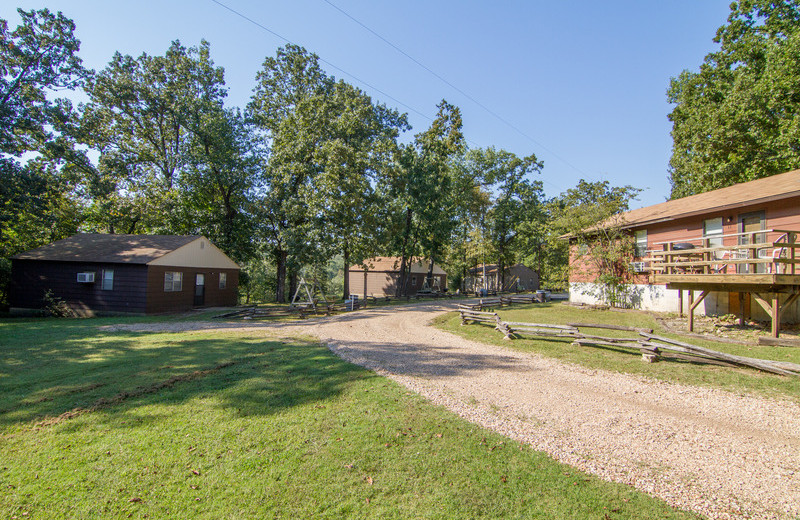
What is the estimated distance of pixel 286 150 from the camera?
27000 mm

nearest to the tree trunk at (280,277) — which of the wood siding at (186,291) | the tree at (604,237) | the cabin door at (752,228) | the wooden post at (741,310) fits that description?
the wood siding at (186,291)

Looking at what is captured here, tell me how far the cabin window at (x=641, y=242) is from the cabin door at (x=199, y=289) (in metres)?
26.2

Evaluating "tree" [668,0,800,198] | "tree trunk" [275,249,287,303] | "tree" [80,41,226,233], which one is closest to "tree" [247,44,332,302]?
"tree trunk" [275,249,287,303]

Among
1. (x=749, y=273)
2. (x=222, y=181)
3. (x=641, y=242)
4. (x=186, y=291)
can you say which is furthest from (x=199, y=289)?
(x=749, y=273)

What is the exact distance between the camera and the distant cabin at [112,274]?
19.3m

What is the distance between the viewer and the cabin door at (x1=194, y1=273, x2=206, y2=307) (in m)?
22.6

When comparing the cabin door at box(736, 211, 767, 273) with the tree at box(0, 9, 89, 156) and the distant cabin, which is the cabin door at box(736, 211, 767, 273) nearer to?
the distant cabin

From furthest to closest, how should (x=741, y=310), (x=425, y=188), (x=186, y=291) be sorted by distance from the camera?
(x=425, y=188)
(x=186, y=291)
(x=741, y=310)

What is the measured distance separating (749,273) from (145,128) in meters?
38.1

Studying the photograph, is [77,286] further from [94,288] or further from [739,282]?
[739,282]

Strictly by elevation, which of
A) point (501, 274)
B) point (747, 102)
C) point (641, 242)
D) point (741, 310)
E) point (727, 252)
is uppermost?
point (747, 102)

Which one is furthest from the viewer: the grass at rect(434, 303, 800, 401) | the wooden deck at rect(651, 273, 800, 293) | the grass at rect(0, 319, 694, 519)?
the wooden deck at rect(651, 273, 800, 293)

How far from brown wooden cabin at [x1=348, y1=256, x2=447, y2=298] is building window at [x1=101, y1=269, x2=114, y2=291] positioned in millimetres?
22488

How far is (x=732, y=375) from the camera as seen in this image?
7934 millimetres
